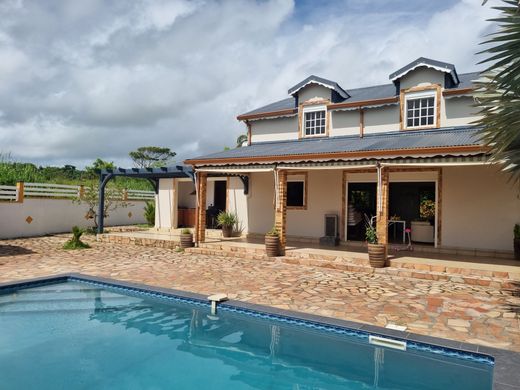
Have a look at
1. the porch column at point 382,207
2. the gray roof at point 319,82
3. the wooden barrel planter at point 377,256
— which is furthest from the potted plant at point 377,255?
the gray roof at point 319,82

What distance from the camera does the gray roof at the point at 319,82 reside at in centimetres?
1620

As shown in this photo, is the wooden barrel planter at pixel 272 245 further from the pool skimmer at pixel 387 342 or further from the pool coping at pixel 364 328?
the pool skimmer at pixel 387 342

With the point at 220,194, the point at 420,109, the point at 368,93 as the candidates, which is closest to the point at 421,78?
the point at 420,109

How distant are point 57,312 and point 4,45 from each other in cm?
1111

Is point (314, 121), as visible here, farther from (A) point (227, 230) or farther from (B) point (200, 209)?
(B) point (200, 209)

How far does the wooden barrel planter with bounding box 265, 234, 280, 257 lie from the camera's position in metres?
12.5

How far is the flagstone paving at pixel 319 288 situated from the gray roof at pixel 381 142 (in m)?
3.70

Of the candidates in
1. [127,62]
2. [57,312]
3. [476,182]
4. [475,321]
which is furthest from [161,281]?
[127,62]

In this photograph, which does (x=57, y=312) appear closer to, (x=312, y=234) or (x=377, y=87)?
(x=312, y=234)

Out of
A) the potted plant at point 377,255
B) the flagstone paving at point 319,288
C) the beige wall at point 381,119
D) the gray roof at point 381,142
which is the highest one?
the beige wall at point 381,119

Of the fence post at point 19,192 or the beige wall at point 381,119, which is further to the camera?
the fence post at point 19,192

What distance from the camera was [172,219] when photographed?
20.1 meters

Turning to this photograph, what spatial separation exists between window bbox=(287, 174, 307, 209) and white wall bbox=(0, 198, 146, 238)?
1325 centimetres

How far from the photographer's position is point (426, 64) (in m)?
14.1
